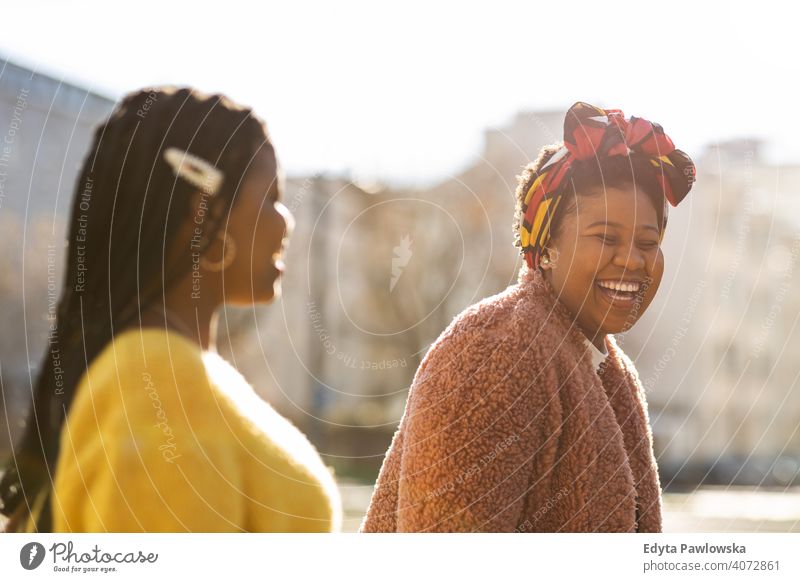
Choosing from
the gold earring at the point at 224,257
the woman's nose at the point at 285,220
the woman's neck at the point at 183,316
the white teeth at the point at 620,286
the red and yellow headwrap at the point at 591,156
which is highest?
the red and yellow headwrap at the point at 591,156

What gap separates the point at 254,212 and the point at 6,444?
0.46 meters

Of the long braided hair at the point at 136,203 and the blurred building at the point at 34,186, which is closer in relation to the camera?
the long braided hair at the point at 136,203

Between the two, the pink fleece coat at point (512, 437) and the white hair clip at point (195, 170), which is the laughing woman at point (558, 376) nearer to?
the pink fleece coat at point (512, 437)

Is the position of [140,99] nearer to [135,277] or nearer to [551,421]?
[135,277]

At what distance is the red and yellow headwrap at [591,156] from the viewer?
67 cm

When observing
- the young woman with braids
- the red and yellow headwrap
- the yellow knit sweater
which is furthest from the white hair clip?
the red and yellow headwrap

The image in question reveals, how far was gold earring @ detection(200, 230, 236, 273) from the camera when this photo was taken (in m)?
0.66

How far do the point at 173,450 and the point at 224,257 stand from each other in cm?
16

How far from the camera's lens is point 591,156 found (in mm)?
678

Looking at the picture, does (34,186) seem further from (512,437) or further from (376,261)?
(512,437)

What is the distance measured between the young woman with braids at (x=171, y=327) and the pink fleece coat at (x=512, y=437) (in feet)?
0.36

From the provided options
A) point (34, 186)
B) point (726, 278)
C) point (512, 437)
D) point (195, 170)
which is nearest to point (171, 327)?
point (195, 170)

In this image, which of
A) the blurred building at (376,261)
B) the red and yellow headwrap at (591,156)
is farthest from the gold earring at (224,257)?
the red and yellow headwrap at (591,156)

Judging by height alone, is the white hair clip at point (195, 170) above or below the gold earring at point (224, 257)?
above
